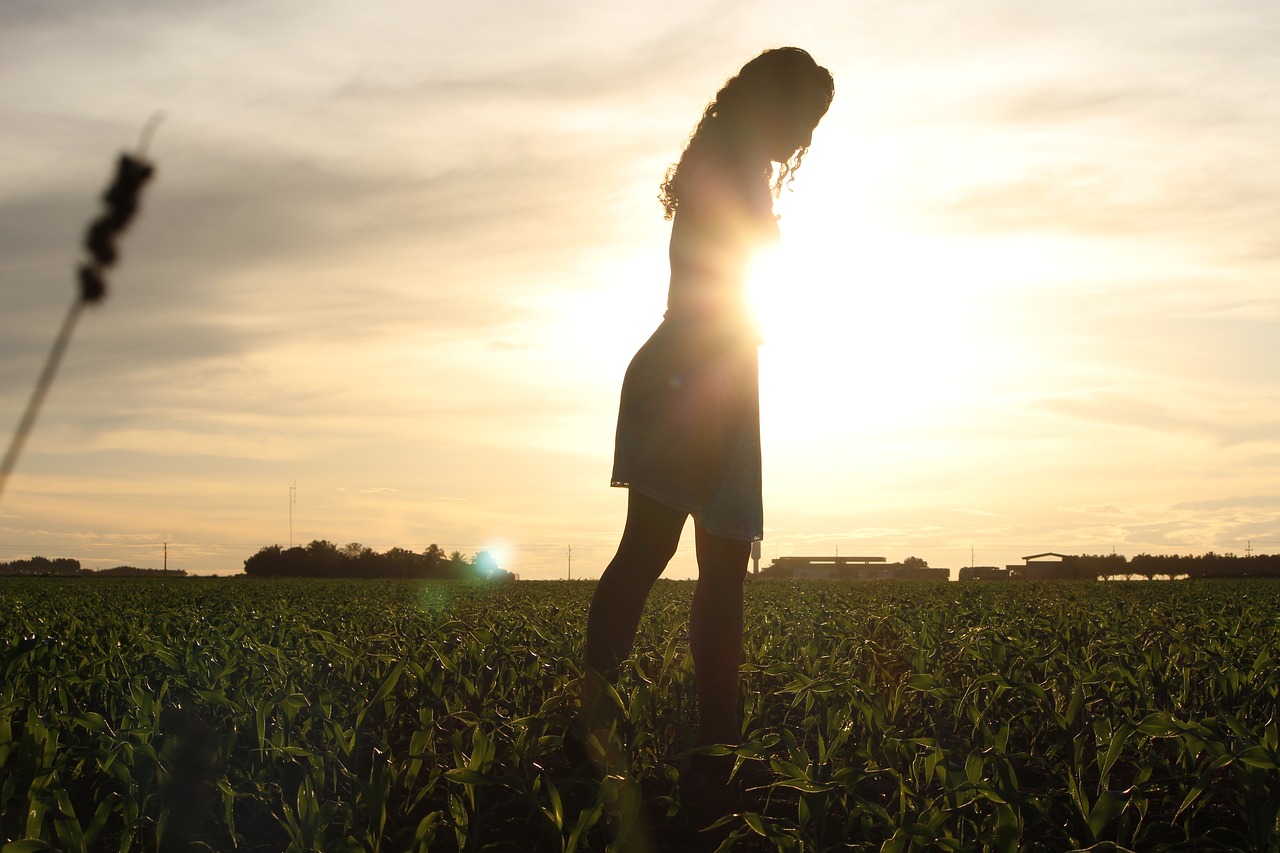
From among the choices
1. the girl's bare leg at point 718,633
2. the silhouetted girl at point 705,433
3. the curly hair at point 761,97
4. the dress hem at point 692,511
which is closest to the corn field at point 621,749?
the girl's bare leg at point 718,633

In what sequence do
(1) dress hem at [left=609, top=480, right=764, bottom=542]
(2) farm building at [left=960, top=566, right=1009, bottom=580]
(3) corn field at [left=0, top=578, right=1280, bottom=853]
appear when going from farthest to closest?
(2) farm building at [left=960, top=566, right=1009, bottom=580] < (1) dress hem at [left=609, top=480, right=764, bottom=542] < (3) corn field at [left=0, top=578, right=1280, bottom=853]

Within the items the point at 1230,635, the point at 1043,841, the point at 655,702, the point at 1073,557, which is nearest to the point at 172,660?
the point at 655,702

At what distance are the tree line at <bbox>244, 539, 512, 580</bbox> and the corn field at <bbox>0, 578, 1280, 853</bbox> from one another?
46617 mm

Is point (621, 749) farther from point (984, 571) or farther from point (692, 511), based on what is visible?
point (984, 571)

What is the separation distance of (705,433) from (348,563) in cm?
5234

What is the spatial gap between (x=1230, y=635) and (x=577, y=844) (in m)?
4.68

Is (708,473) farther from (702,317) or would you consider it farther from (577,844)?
(577,844)

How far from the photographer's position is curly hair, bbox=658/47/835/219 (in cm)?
338

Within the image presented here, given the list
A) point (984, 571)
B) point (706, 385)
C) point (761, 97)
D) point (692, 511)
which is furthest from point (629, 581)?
point (984, 571)

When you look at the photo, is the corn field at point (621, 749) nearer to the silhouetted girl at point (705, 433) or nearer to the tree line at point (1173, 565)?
the silhouetted girl at point (705, 433)

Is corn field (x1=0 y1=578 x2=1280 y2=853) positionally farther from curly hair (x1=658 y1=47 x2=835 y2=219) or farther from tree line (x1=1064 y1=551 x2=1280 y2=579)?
tree line (x1=1064 y1=551 x2=1280 y2=579)

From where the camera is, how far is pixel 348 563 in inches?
2079

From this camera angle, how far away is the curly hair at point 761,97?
11.1 feet

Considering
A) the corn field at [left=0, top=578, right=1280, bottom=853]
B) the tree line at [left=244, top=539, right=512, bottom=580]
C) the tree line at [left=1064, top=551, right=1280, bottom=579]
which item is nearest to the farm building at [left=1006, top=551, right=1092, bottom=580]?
the tree line at [left=1064, top=551, right=1280, bottom=579]
